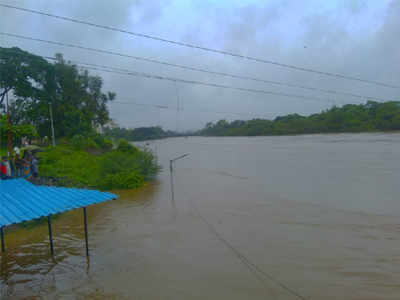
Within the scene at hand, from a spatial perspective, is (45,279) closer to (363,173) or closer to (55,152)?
(55,152)

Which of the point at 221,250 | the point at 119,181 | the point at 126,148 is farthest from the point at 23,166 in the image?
the point at 221,250

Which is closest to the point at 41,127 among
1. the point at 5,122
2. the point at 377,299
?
the point at 5,122

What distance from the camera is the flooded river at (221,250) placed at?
6.16 metres

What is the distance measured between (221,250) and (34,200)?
473 centimetres

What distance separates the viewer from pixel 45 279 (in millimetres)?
6699

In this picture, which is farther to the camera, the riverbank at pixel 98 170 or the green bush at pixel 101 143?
the green bush at pixel 101 143

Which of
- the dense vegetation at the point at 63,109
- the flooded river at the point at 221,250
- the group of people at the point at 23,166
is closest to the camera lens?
the flooded river at the point at 221,250

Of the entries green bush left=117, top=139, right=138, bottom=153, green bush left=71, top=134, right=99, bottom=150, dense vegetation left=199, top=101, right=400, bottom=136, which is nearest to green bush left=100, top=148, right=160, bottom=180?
green bush left=117, top=139, right=138, bottom=153

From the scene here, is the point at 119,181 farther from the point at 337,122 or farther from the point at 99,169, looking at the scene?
the point at 337,122

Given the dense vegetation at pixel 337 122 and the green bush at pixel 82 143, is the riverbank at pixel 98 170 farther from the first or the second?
the dense vegetation at pixel 337 122

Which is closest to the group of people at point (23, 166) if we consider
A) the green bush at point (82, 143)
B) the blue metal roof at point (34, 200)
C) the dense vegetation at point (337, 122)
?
the blue metal roof at point (34, 200)

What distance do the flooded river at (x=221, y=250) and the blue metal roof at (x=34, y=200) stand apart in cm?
186

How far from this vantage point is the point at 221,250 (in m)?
8.16

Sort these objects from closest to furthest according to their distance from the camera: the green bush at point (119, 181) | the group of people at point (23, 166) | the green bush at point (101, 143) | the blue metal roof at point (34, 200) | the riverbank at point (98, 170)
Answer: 1. the blue metal roof at point (34, 200)
2. the group of people at point (23, 166)
3. the riverbank at point (98, 170)
4. the green bush at point (119, 181)
5. the green bush at point (101, 143)
